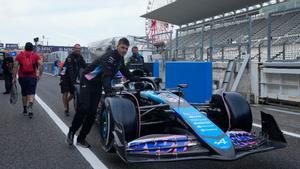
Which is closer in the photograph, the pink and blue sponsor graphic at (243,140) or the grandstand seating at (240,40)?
the pink and blue sponsor graphic at (243,140)

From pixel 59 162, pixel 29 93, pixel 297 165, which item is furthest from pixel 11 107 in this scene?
pixel 297 165

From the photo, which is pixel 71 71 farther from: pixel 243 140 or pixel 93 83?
pixel 243 140

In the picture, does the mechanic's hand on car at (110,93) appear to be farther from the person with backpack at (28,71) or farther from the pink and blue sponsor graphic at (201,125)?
the person with backpack at (28,71)

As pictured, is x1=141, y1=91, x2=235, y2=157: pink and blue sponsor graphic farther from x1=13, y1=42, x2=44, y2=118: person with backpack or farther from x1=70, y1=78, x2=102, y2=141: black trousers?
x1=13, y1=42, x2=44, y2=118: person with backpack

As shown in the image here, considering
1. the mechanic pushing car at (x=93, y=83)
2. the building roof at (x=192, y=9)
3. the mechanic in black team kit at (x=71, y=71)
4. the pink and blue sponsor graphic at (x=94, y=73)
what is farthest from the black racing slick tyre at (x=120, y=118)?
the building roof at (x=192, y=9)

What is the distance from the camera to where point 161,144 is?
425 cm

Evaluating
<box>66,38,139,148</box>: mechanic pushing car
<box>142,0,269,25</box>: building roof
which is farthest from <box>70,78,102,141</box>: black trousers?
<box>142,0,269,25</box>: building roof

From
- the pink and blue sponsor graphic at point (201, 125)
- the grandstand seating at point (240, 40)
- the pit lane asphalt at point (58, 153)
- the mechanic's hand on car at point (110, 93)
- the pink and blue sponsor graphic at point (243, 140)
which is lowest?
the pit lane asphalt at point (58, 153)

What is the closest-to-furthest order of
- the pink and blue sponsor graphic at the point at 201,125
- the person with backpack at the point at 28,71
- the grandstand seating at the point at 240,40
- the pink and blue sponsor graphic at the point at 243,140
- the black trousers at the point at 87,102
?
the pink and blue sponsor graphic at the point at 201,125
the pink and blue sponsor graphic at the point at 243,140
the black trousers at the point at 87,102
the person with backpack at the point at 28,71
the grandstand seating at the point at 240,40

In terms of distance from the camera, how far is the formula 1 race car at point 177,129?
4.10 metres

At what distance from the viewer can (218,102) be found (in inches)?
214

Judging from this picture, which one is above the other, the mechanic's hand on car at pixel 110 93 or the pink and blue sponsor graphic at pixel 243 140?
the mechanic's hand on car at pixel 110 93

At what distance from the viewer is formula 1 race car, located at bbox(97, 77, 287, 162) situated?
4102 millimetres

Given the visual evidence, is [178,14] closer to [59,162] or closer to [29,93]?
[29,93]
